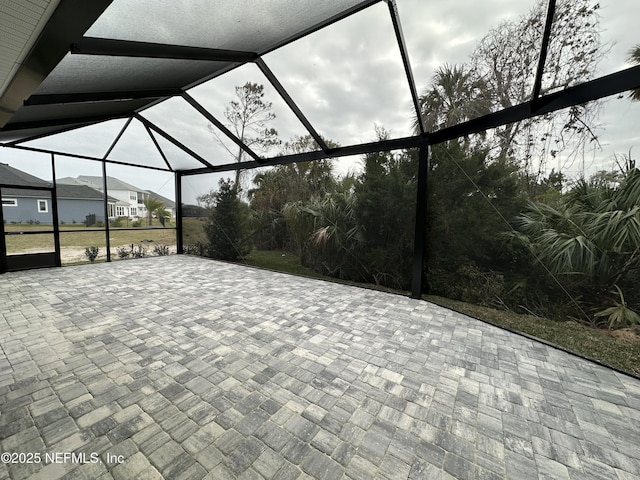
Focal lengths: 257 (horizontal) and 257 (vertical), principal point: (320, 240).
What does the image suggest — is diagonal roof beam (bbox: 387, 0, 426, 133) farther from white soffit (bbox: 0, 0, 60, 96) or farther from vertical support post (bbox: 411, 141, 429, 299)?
white soffit (bbox: 0, 0, 60, 96)

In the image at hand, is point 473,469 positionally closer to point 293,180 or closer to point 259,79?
point 259,79

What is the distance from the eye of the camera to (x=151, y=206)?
25.9 feet

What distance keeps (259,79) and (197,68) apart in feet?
2.92

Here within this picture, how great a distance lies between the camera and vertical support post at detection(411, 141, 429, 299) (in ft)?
13.3

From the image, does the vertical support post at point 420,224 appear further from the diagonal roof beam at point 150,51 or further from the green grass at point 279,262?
the diagonal roof beam at point 150,51

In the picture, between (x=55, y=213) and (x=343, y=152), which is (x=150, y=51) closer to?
(x=343, y=152)

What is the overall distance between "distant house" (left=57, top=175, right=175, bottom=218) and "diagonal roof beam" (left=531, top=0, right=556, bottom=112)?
8984 mm

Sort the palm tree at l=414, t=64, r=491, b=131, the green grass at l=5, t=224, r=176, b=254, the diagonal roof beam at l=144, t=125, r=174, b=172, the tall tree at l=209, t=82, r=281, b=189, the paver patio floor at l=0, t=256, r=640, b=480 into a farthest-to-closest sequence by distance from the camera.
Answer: the diagonal roof beam at l=144, t=125, r=174, b=172 → the green grass at l=5, t=224, r=176, b=254 → the tall tree at l=209, t=82, r=281, b=189 → the palm tree at l=414, t=64, r=491, b=131 → the paver patio floor at l=0, t=256, r=640, b=480

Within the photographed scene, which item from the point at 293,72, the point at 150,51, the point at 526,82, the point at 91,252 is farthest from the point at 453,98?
the point at 91,252

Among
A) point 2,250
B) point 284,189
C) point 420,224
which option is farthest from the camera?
point 284,189

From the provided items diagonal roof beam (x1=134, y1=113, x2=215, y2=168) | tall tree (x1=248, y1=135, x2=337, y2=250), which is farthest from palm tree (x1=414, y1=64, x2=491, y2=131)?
diagonal roof beam (x1=134, y1=113, x2=215, y2=168)

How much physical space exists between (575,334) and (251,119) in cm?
589

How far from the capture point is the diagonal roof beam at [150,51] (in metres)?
2.08

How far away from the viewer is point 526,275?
3254 mm
